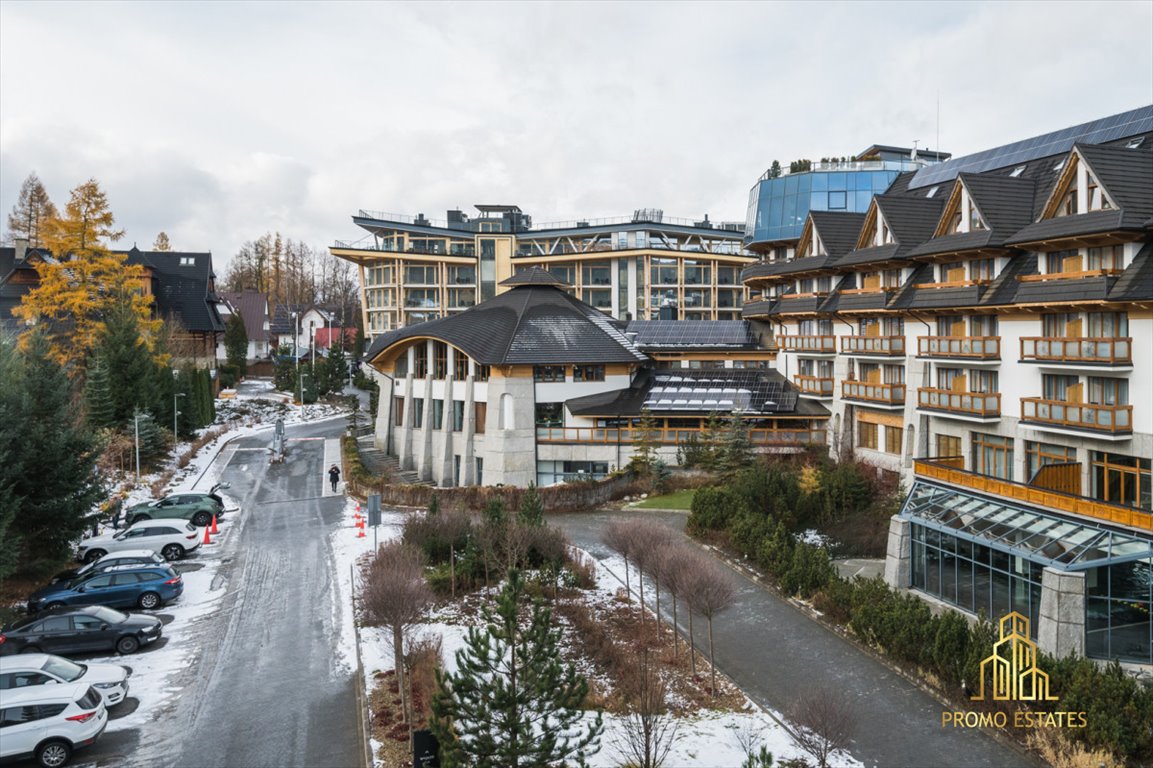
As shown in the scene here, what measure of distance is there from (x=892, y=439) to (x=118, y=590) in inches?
1298

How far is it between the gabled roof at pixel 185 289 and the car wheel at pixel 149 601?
55.8 metres

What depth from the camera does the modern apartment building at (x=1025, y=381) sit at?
20859 mm

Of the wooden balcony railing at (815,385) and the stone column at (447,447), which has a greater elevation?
the wooden balcony railing at (815,385)

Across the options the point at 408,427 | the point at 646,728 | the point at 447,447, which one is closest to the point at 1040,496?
the point at 646,728

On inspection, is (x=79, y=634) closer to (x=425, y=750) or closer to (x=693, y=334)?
(x=425, y=750)

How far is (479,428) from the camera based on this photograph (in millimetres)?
47344

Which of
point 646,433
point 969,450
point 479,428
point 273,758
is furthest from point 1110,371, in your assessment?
point 479,428

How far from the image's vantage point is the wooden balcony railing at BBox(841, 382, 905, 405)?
37125mm

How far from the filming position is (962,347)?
106ft

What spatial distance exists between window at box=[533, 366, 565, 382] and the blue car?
2324 cm

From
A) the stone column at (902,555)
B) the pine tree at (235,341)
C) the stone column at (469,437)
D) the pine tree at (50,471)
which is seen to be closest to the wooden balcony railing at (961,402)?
the stone column at (902,555)

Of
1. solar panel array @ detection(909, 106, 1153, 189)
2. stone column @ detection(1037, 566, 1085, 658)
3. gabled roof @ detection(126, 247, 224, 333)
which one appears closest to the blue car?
stone column @ detection(1037, 566, 1085, 658)

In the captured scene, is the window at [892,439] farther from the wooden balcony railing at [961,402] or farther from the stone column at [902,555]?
the stone column at [902,555]

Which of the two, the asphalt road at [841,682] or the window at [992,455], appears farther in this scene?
the window at [992,455]
